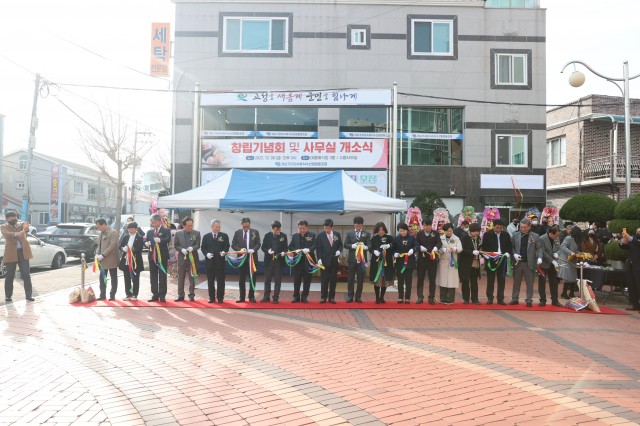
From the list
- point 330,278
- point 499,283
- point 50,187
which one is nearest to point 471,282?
point 499,283

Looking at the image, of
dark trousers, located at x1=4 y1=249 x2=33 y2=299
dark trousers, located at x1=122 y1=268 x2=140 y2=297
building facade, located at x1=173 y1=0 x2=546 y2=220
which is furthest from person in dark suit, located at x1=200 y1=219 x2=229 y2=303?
building facade, located at x1=173 y1=0 x2=546 y2=220

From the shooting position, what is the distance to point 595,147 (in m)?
22.7

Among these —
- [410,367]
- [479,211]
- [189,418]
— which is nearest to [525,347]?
[410,367]

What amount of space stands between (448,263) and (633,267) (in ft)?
12.4

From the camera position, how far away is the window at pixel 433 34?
19297 millimetres

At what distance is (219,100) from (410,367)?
1159 centimetres

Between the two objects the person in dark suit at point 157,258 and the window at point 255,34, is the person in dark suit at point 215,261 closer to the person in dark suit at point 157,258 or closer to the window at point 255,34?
the person in dark suit at point 157,258

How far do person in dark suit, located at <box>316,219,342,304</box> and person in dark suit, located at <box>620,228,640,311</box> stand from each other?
6116 millimetres

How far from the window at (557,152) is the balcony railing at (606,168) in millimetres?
1695

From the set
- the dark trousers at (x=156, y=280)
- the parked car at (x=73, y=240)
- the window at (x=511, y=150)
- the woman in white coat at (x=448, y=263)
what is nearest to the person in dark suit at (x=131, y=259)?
the dark trousers at (x=156, y=280)

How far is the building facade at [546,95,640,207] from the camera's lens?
853 inches

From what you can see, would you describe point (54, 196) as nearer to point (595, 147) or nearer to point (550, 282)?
point (595, 147)

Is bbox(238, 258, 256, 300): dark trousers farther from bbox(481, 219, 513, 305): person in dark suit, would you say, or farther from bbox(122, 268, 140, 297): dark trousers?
bbox(481, 219, 513, 305): person in dark suit

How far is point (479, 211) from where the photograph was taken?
61.8 ft
